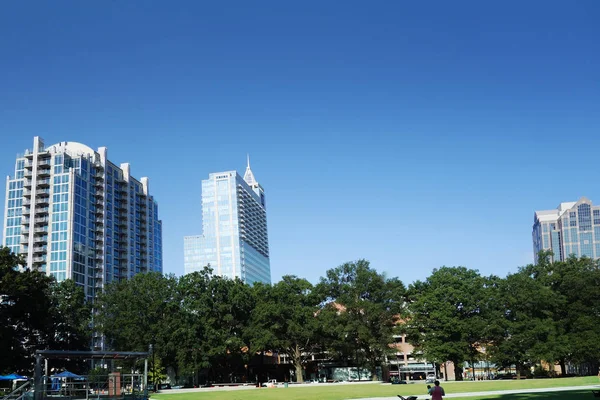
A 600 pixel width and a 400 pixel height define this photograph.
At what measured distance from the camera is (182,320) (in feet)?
295

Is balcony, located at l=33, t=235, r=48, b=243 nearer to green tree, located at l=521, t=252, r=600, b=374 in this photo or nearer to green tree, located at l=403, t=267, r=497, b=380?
green tree, located at l=403, t=267, r=497, b=380

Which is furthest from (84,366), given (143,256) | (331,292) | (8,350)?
(143,256)

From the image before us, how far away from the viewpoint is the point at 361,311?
94.2 metres

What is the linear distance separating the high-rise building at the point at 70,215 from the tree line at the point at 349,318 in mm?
62899

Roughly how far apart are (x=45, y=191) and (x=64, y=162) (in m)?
9.04

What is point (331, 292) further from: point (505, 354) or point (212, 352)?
point (505, 354)

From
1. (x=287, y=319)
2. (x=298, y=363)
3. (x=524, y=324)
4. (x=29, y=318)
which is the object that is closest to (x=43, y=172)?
(x=287, y=319)

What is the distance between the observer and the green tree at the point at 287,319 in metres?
92.7

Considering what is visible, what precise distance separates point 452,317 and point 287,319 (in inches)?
989

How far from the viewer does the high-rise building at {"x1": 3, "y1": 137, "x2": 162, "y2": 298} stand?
154 m

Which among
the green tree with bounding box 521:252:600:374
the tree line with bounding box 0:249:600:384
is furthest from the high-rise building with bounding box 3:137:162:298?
the green tree with bounding box 521:252:600:374

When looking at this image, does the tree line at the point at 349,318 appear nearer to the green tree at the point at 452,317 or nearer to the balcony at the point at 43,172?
the green tree at the point at 452,317

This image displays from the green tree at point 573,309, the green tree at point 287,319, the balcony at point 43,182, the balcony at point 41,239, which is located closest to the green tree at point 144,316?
the green tree at point 287,319

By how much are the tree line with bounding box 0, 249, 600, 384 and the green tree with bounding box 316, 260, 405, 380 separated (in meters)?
0.17
